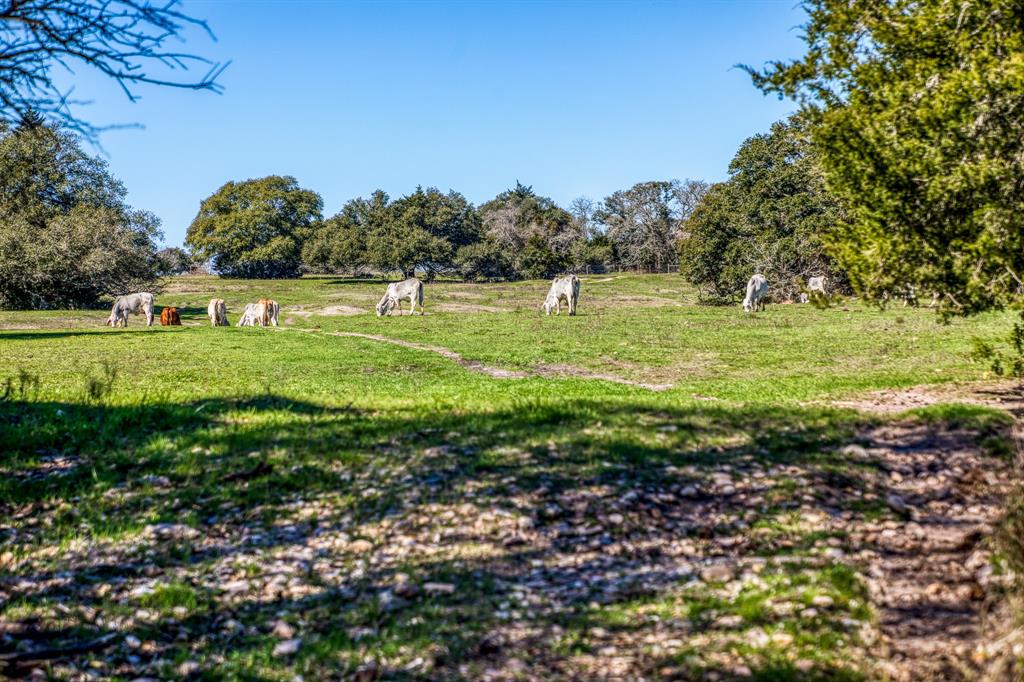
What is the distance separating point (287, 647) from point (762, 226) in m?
57.5

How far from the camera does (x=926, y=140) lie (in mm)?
11805

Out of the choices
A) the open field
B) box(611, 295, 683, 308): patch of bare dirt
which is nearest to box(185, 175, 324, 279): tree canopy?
box(611, 295, 683, 308): patch of bare dirt

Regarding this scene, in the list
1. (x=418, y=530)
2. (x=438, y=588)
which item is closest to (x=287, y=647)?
(x=438, y=588)

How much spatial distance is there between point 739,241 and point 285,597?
55613 millimetres

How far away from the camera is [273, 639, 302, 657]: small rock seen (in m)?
5.47

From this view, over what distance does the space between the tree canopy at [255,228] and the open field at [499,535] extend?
89.2 meters

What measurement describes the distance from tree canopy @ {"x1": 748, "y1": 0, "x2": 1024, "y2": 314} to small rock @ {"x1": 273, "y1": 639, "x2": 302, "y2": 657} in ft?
36.2

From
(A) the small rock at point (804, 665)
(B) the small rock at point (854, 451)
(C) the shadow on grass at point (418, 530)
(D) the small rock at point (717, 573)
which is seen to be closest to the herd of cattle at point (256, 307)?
(C) the shadow on grass at point (418, 530)

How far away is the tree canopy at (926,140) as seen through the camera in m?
11.2

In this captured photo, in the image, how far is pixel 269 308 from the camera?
47.1m

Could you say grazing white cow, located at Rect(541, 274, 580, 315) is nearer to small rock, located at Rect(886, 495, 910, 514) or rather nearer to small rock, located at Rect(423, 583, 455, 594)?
small rock, located at Rect(886, 495, 910, 514)

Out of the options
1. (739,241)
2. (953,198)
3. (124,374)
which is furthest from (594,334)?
(739,241)

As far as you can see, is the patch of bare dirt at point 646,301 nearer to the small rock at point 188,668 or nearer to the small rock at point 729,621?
the small rock at point 729,621

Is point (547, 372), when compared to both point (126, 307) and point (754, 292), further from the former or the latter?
point (126, 307)
